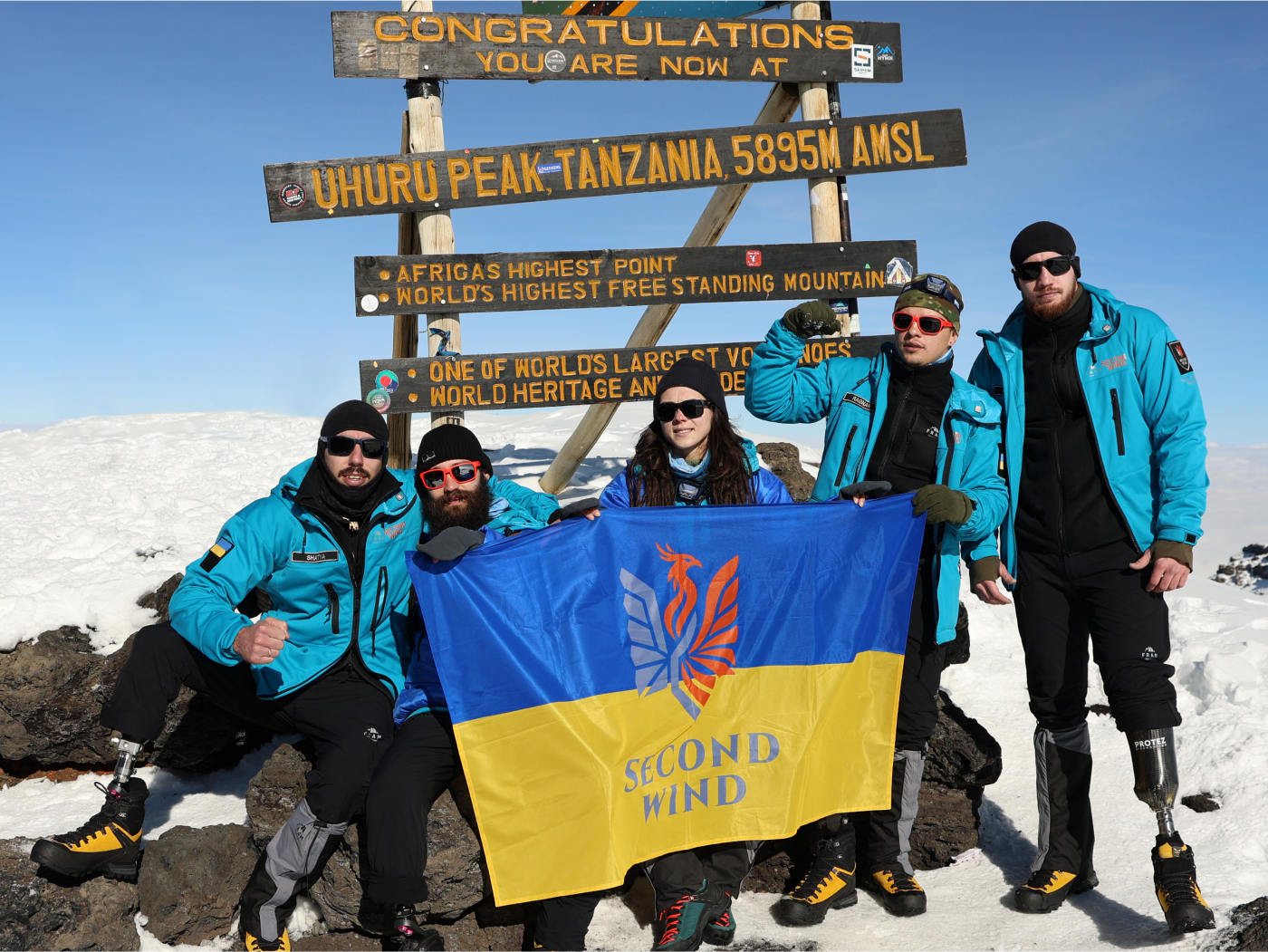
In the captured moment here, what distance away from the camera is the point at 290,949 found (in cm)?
394

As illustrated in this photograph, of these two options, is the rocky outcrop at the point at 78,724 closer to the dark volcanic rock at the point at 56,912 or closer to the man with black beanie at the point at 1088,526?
the dark volcanic rock at the point at 56,912

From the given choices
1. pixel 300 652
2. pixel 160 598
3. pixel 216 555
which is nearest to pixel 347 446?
pixel 216 555

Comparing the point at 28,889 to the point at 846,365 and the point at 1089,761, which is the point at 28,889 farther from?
the point at 1089,761

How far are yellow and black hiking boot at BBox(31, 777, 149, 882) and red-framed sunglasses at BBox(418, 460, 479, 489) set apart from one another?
1.80 meters

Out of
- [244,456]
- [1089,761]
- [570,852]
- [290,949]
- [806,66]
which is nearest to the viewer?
[570,852]

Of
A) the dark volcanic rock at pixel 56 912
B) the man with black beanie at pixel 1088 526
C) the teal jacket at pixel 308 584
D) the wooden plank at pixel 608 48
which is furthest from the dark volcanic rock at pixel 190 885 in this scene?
the wooden plank at pixel 608 48

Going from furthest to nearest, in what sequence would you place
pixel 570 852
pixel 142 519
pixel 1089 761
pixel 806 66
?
1. pixel 142 519
2. pixel 806 66
3. pixel 1089 761
4. pixel 570 852

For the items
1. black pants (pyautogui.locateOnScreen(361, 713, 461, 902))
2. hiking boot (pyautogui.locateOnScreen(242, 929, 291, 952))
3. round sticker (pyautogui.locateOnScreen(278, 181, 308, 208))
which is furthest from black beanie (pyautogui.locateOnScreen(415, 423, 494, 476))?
round sticker (pyautogui.locateOnScreen(278, 181, 308, 208))

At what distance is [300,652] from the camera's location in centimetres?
416

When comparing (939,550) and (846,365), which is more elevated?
(846,365)

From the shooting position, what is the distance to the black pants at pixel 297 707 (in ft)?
12.5

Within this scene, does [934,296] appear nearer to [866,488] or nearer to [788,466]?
[866,488]

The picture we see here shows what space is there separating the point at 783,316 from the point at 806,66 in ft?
12.0

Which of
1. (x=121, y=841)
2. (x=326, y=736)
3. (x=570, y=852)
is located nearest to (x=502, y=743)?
(x=570, y=852)
